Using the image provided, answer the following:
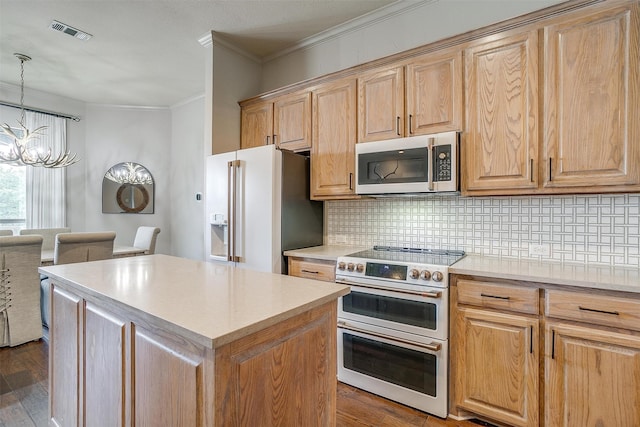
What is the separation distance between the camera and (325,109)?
2.68 metres

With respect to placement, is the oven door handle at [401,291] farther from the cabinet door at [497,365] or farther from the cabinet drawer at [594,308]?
the cabinet drawer at [594,308]

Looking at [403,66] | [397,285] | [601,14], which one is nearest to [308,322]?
[397,285]

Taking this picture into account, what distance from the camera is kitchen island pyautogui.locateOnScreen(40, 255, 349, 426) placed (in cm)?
86

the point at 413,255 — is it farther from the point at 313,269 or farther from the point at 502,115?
the point at 502,115

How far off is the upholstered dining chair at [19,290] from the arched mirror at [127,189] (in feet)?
7.11

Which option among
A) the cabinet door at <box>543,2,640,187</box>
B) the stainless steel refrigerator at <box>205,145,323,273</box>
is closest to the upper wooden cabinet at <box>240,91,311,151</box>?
the stainless steel refrigerator at <box>205,145,323,273</box>

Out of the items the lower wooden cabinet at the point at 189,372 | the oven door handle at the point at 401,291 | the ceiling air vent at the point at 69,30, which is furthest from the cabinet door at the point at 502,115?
the ceiling air vent at the point at 69,30

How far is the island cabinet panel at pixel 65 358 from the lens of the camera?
1389mm

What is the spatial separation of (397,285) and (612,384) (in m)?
1.07

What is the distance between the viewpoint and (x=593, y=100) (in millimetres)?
1713

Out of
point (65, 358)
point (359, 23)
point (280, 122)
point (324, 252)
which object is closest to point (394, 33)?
point (359, 23)

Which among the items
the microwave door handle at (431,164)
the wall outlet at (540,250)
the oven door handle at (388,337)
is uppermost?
the microwave door handle at (431,164)

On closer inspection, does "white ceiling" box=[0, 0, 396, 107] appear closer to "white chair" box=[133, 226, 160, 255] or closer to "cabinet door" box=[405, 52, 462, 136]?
"cabinet door" box=[405, 52, 462, 136]

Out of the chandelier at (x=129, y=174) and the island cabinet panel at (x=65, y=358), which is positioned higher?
the chandelier at (x=129, y=174)
